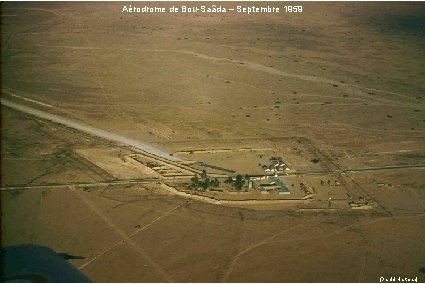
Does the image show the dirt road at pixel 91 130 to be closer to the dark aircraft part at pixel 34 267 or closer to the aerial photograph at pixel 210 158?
the aerial photograph at pixel 210 158

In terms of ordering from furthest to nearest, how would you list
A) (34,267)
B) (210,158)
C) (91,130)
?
(91,130) < (210,158) < (34,267)

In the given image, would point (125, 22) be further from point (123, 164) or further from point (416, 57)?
point (123, 164)

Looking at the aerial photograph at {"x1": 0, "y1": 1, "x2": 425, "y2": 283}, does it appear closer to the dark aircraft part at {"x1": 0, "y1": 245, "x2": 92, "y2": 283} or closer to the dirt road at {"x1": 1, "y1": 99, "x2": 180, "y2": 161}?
the dark aircraft part at {"x1": 0, "y1": 245, "x2": 92, "y2": 283}

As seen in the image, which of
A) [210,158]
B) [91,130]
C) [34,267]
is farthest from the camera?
[91,130]

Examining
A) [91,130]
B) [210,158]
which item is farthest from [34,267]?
[91,130]

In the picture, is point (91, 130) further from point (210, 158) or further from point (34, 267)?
point (34, 267)

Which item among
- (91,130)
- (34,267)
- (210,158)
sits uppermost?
(91,130)

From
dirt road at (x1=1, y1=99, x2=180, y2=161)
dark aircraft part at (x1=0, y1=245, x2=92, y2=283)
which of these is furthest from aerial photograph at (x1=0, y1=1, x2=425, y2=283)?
dirt road at (x1=1, y1=99, x2=180, y2=161)

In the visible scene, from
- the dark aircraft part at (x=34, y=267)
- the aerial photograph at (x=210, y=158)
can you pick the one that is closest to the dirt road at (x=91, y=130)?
the aerial photograph at (x=210, y=158)

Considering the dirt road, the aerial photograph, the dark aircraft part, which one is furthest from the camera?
the dirt road
